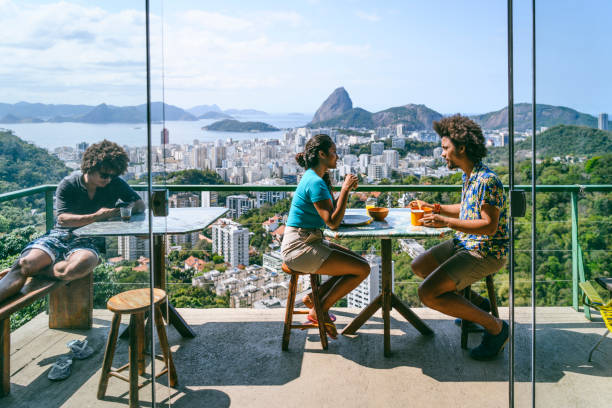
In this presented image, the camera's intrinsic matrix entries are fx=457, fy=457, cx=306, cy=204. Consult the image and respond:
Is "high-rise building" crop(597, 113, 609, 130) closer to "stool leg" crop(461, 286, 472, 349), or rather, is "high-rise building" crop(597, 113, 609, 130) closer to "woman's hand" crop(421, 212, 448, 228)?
"woman's hand" crop(421, 212, 448, 228)

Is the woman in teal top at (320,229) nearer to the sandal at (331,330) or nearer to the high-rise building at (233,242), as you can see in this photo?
the sandal at (331,330)

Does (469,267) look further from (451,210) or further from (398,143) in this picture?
(398,143)

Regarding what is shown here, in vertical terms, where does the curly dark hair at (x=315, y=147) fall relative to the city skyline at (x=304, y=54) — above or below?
below

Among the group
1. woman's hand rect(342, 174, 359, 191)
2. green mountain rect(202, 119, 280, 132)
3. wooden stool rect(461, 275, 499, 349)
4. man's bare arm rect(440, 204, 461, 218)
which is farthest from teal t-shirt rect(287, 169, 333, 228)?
green mountain rect(202, 119, 280, 132)

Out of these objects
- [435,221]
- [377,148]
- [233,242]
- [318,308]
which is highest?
[377,148]

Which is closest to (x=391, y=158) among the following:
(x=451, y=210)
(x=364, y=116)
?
(x=451, y=210)

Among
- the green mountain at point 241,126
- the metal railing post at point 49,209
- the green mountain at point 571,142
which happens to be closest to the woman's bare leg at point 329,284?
the green mountain at point 571,142

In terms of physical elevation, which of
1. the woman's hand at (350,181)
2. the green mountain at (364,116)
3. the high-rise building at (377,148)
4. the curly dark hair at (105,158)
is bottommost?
the woman's hand at (350,181)
